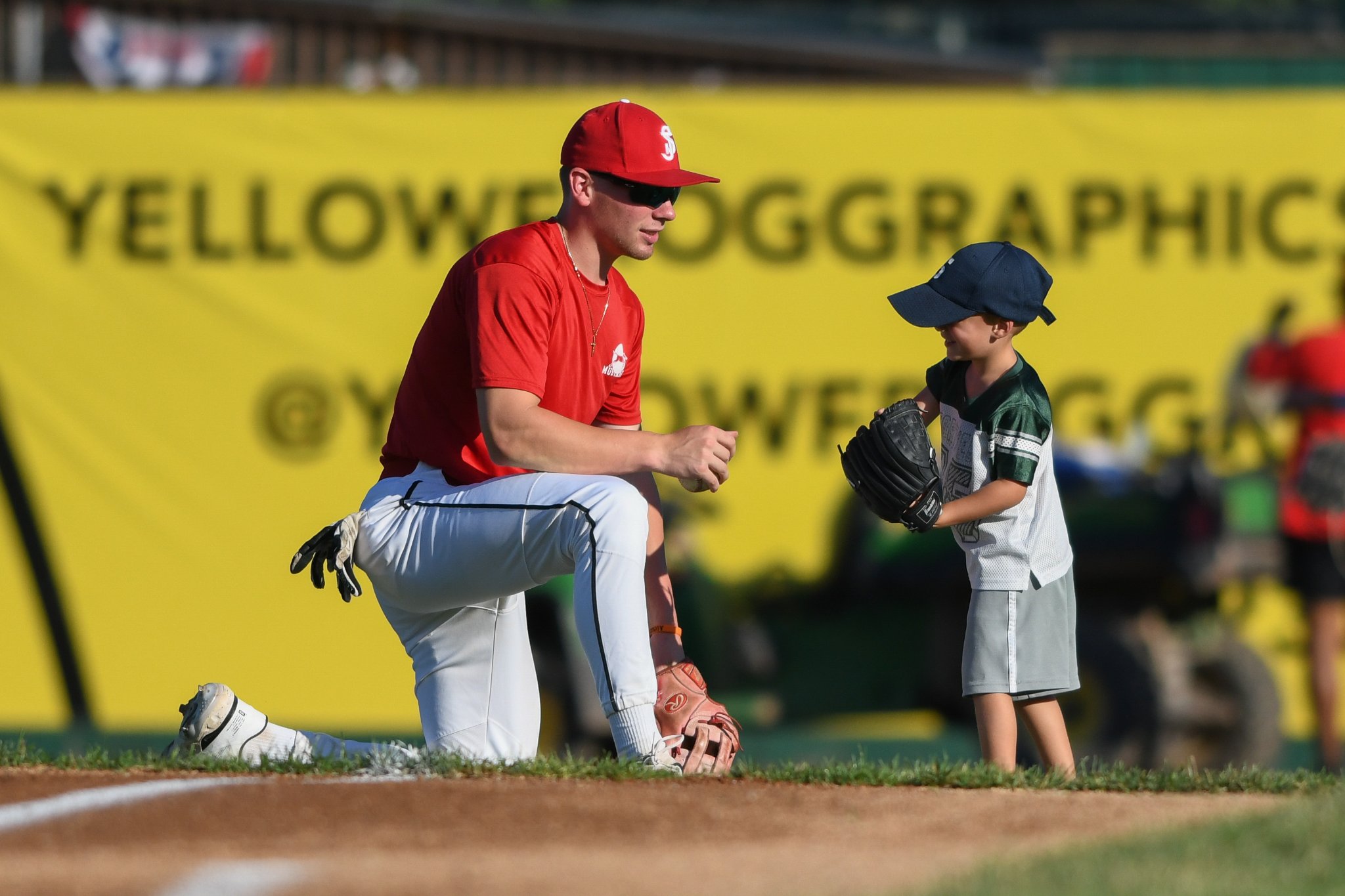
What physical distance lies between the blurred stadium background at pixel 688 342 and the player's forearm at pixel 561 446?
3949mm

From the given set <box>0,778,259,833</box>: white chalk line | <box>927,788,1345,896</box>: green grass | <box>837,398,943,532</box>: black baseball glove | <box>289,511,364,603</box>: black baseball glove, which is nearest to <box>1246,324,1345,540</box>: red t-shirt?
<box>837,398,943,532</box>: black baseball glove

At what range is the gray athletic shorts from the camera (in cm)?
465

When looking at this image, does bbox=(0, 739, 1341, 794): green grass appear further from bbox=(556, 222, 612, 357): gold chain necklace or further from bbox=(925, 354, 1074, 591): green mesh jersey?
bbox=(556, 222, 612, 357): gold chain necklace

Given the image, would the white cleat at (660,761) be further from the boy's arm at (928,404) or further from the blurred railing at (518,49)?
the blurred railing at (518,49)

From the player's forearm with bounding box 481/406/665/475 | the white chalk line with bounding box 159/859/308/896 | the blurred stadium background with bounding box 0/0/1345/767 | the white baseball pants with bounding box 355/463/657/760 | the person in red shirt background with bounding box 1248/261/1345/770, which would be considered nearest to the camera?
the white chalk line with bounding box 159/859/308/896

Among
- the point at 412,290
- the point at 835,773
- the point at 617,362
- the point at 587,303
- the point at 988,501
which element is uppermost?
the point at 412,290

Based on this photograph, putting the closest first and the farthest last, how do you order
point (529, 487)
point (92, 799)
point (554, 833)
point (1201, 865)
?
point (1201, 865), point (554, 833), point (92, 799), point (529, 487)

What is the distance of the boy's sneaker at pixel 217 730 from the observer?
4.74 metres

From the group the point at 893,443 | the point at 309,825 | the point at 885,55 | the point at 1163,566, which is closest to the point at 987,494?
the point at 893,443

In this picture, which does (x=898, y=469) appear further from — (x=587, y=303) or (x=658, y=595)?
(x=587, y=303)

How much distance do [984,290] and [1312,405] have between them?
378 centimetres

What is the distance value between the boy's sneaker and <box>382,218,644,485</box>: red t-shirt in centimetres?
74

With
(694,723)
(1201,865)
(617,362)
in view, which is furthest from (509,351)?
(1201,865)

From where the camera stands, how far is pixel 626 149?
15.1 ft
